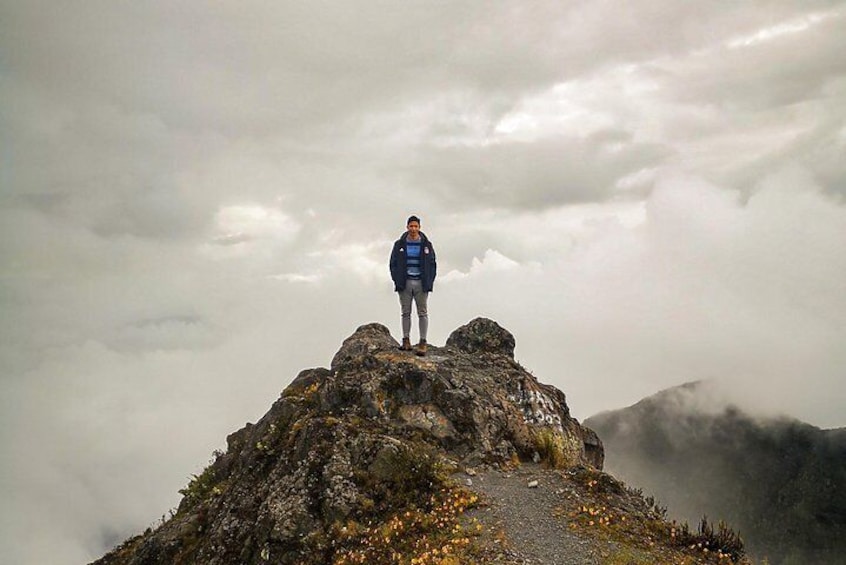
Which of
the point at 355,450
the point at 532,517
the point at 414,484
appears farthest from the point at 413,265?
the point at 532,517

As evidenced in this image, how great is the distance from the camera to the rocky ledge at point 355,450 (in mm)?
18969

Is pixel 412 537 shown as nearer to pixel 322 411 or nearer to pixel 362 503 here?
pixel 362 503

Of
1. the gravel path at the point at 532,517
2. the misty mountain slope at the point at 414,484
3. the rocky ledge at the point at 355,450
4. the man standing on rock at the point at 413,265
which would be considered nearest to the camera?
the gravel path at the point at 532,517

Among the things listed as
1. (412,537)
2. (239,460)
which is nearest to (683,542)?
(412,537)

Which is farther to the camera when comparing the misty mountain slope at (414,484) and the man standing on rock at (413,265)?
the man standing on rock at (413,265)

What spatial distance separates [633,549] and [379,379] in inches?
518

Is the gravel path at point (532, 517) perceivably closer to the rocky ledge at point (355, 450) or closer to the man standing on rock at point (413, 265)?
the rocky ledge at point (355, 450)

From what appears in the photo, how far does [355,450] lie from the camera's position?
68.5 ft

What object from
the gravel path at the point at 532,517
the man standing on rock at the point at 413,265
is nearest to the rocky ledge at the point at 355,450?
the gravel path at the point at 532,517

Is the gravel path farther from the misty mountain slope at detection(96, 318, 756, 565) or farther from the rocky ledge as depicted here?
the rocky ledge

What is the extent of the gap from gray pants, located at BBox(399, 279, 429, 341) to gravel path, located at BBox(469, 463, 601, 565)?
358 inches

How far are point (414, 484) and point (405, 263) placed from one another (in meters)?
11.0

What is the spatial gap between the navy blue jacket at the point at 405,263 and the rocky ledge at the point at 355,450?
394 cm

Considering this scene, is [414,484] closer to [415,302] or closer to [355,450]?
[355,450]
